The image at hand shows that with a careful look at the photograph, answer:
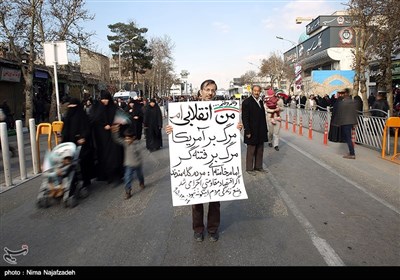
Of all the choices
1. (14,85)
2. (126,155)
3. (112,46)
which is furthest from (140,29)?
(126,155)

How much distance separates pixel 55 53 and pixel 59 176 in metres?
5.61

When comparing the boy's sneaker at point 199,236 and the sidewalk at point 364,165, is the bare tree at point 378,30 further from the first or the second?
the boy's sneaker at point 199,236

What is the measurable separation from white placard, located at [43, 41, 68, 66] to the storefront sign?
12348mm

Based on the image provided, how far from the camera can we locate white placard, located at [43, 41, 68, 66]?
9.85 metres

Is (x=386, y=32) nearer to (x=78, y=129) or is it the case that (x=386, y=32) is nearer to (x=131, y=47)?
(x=78, y=129)

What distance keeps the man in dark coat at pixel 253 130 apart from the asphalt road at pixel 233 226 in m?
0.51

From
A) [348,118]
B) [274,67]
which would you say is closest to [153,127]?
[348,118]

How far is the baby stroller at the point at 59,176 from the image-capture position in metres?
5.66

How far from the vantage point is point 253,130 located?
25.8 ft

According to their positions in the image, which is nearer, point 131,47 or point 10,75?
point 10,75

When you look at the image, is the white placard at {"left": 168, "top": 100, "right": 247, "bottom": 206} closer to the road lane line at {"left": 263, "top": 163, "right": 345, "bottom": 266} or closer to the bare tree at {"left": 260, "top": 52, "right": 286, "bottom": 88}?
the road lane line at {"left": 263, "top": 163, "right": 345, "bottom": 266}

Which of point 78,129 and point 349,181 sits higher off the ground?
point 78,129
